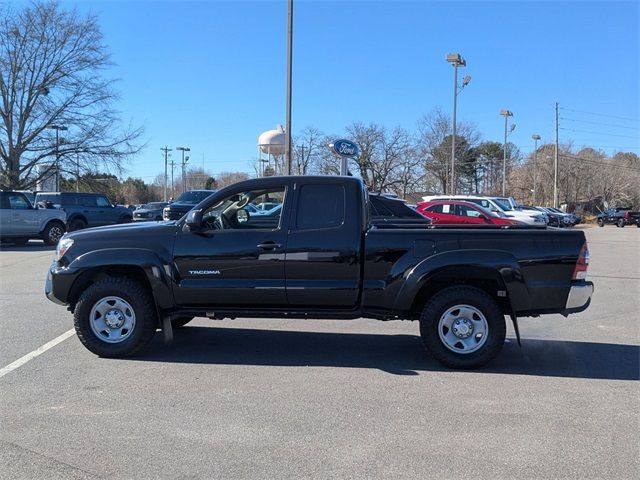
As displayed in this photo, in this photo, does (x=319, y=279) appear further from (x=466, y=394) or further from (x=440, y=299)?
(x=466, y=394)

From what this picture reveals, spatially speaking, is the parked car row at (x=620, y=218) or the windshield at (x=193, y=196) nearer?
the windshield at (x=193, y=196)

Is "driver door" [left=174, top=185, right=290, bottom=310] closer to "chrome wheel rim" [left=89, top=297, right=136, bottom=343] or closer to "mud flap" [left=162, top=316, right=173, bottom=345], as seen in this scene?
"mud flap" [left=162, top=316, right=173, bottom=345]

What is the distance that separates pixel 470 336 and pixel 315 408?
6.27ft

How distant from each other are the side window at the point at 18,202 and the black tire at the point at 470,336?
1785cm

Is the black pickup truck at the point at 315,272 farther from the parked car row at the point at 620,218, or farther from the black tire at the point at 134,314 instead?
the parked car row at the point at 620,218

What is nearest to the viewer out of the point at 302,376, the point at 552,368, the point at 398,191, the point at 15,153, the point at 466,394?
the point at 466,394

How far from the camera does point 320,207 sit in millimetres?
5965

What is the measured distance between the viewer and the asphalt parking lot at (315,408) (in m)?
3.71

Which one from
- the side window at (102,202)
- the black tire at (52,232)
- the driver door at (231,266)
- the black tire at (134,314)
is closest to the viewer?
the driver door at (231,266)

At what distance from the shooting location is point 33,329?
726 centimetres

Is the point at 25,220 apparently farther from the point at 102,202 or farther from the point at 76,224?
the point at 102,202

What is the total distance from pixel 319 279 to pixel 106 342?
2.37 metres

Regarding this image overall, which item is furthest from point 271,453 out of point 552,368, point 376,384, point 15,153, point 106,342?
point 15,153

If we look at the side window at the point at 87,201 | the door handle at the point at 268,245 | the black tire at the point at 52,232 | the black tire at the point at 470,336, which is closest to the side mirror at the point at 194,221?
the door handle at the point at 268,245
